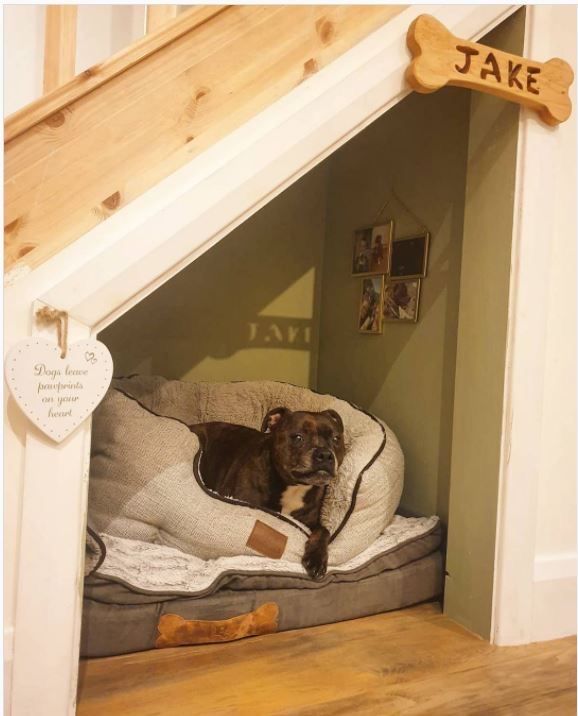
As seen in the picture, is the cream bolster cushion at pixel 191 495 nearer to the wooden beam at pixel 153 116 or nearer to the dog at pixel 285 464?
the dog at pixel 285 464

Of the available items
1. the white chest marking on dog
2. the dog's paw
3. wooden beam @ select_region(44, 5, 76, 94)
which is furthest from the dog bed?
wooden beam @ select_region(44, 5, 76, 94)

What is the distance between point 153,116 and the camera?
1367 mm

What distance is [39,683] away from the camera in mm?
1255

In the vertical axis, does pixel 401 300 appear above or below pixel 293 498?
above

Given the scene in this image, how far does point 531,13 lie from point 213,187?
1.18 meters

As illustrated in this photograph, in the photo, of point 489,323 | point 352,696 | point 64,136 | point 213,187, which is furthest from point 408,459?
point 64,136

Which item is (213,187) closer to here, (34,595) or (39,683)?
(34,595)

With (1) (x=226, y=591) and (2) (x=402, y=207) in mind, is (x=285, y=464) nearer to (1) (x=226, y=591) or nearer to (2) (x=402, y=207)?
(1) (x=226, y=591)

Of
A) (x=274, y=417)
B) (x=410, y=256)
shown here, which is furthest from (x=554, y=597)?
(x=410, y=256)

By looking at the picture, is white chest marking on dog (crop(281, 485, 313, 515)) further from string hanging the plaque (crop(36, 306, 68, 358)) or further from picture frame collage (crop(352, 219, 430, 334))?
string hanging the plaque (crop(36, 306, 68, 358))

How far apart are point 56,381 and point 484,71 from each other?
1425 mm

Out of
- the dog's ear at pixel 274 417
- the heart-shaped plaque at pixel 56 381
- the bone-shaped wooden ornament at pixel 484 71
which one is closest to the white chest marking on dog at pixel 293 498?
the dog's ear at pixel 274 417

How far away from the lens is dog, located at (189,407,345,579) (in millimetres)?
2279

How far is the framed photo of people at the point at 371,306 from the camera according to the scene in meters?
2.81
